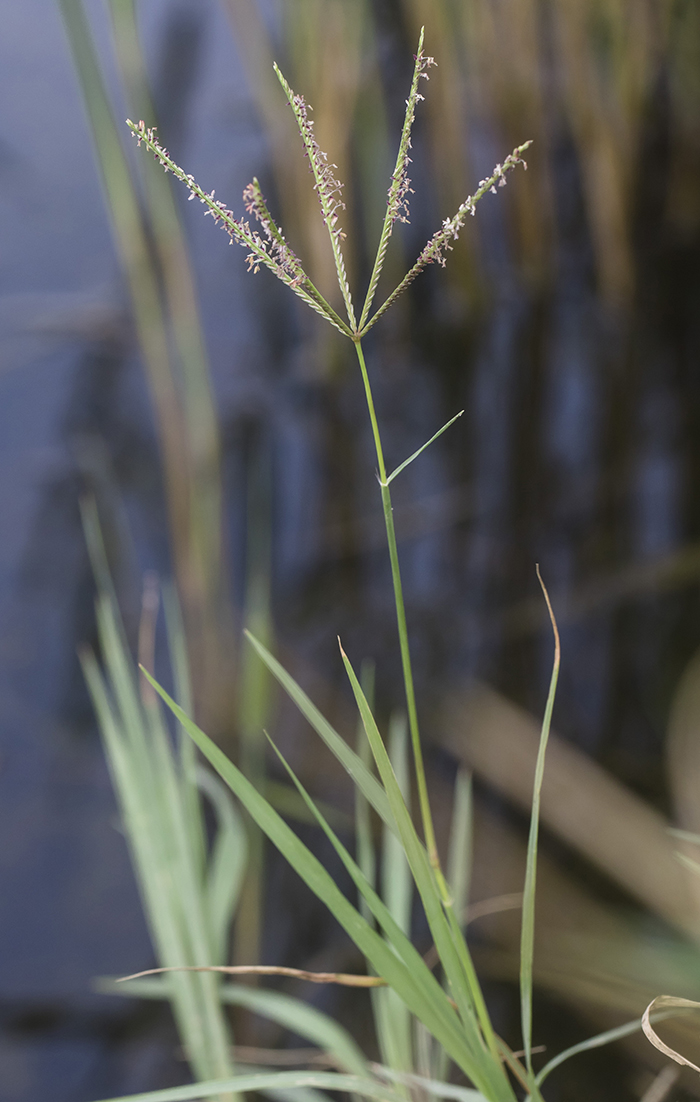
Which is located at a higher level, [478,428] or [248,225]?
[248,225]

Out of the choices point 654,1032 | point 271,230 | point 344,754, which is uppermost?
point 271,230

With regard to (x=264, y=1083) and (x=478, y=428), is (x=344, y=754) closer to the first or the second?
(x=264, y=1083)

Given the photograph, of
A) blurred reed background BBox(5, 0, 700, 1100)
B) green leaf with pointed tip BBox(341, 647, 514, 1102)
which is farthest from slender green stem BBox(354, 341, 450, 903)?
blurred reed background BBox(5, 0, 700, 1100)

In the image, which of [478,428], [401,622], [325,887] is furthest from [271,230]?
[478,428]

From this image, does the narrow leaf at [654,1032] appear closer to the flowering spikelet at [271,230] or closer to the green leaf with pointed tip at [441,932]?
the green leaf with pointed tip at [441,932]

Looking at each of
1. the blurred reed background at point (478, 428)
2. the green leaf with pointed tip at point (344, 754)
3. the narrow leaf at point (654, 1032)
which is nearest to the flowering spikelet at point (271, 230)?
the green leaf with pointed tip at point (344, 754)

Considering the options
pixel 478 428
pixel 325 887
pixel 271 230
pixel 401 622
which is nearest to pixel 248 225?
pixel 271 230

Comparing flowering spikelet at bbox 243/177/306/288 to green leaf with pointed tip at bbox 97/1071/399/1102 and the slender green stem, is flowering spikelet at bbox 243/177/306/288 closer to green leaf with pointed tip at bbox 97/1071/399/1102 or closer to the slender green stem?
the slender green stem

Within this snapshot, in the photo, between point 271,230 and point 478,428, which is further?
point 478,428
